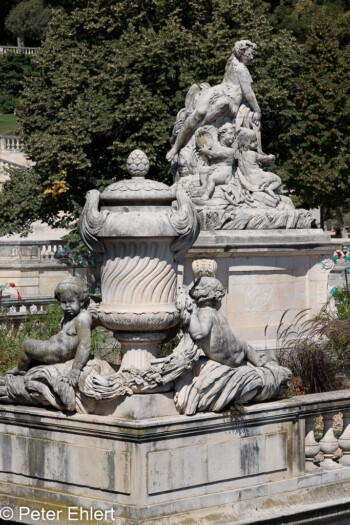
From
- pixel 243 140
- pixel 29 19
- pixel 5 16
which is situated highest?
pixel 5 16

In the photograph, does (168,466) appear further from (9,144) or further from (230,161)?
(9,144)

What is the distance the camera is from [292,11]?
205 ft

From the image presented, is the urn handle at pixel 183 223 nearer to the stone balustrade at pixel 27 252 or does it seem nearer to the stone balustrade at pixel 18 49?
the stone balustrade at pixel 27 252

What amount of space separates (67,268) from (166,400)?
1208 inches

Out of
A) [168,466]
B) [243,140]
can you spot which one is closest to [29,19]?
[243,140]

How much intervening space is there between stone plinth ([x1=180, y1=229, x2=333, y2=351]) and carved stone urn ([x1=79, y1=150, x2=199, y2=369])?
6907mm

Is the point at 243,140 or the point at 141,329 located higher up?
the point at 243,140

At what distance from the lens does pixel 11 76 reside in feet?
263

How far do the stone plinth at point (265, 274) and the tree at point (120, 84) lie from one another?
53.7 feet

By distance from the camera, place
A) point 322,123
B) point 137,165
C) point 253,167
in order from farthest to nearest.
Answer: point 322,123 < point 253,167 < point 137,165

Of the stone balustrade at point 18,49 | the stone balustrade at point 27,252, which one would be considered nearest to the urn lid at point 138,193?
the stone balustrade at point 27,252

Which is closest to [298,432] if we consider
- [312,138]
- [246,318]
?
[246,318]

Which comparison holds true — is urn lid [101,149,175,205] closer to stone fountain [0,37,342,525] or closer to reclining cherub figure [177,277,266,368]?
stone fountain [0,37,342,525]

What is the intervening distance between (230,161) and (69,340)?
8968 mm
